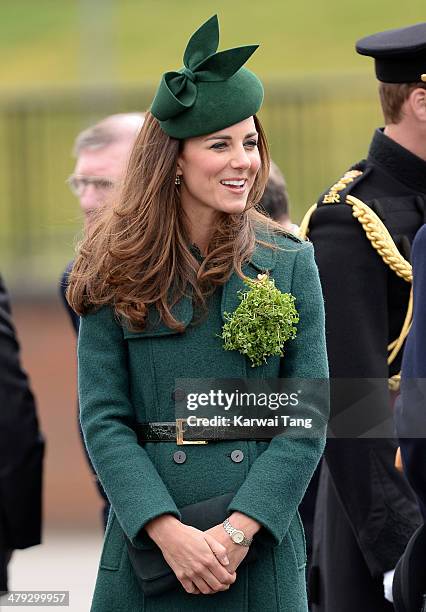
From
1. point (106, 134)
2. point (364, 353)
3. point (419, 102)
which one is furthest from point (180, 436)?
point (106, 134)

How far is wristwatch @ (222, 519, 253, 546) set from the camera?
12.3 feet

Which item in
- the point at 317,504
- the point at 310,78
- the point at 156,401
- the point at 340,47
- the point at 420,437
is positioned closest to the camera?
the point at 420,437

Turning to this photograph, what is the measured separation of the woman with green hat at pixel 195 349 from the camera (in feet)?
12.4

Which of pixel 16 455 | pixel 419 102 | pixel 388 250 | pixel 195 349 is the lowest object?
pixel 16 455

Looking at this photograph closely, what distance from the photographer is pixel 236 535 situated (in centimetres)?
374

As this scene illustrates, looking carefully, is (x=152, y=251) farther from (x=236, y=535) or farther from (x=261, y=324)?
(x=236, y=535)

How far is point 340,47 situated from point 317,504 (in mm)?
13542

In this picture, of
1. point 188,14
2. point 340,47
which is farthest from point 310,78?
point 188,14

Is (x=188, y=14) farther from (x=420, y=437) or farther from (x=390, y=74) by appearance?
(x=420, y=437)

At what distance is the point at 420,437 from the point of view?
3.65 meters

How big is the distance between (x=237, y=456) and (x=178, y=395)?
21cm

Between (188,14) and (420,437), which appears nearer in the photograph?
(420,437)

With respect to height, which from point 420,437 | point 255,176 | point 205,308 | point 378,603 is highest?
point 255,176

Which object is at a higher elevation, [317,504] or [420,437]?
[420,437]
